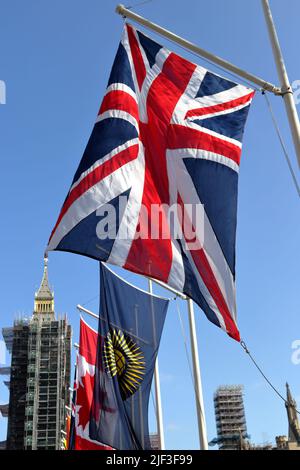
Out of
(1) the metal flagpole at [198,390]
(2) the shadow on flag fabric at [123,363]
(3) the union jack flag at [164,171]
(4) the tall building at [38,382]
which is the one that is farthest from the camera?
(4) the tall building at [38,382]

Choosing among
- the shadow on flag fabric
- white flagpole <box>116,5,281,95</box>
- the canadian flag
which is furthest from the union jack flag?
the canadian flag

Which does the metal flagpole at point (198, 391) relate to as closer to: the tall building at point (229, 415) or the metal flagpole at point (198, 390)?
the metal flagpole at point (198, 390)

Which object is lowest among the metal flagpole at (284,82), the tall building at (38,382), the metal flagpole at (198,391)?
the metal flagpole at (198,391)

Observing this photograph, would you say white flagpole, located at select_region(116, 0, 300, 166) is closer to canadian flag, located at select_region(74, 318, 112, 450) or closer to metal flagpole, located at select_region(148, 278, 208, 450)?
metal flagpole, located at select_region(148, 278, 208, 450)

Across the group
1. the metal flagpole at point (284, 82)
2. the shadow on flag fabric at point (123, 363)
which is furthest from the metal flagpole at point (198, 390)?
the metal flagpole at point (284, 82)

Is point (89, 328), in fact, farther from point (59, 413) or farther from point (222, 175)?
point (59, 413)

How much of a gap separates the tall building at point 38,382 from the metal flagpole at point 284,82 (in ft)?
301

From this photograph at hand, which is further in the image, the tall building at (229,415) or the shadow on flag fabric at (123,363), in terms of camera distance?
the tall building at (229,415)

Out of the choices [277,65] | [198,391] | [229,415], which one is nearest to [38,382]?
[198,391]

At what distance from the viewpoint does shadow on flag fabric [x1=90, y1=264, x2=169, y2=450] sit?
40.3ft

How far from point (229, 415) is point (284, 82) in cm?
17908

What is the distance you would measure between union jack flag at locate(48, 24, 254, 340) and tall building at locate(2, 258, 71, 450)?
9039 centimetres

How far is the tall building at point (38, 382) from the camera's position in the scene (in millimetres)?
94656
